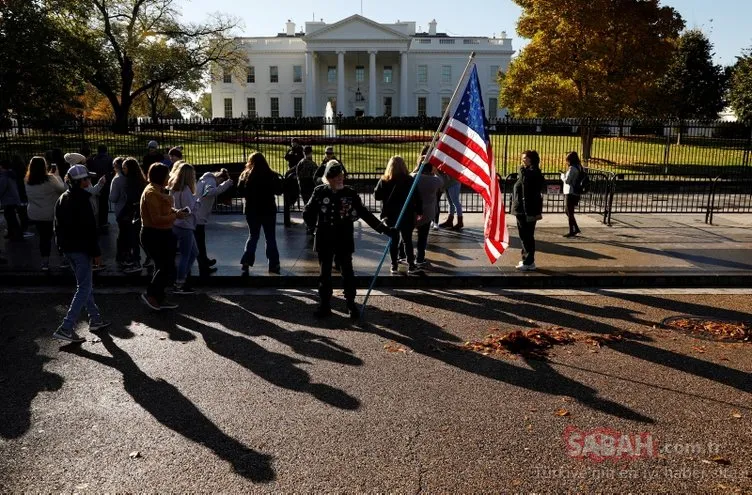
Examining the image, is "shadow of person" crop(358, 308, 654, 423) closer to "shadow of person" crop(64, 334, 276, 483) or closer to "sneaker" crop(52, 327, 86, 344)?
"shadow of person" crop(64, 334, 276, 483)

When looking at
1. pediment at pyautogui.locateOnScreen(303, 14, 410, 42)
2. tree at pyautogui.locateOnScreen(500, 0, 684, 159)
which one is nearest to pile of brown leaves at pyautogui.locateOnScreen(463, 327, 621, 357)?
tree at pyautogui.locateOnScreen(500, 0, 684, 159)

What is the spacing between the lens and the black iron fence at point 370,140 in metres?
18.5

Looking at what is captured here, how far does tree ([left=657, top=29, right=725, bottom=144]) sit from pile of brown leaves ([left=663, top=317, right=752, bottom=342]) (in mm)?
39046

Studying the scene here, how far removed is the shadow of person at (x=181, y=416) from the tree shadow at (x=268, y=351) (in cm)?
81

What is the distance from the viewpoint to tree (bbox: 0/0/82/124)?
20469 mm

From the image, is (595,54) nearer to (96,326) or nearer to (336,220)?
(336,220)

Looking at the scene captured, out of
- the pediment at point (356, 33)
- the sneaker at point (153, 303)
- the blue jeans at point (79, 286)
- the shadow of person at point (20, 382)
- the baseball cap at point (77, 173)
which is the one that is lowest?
the shadow of person at point (20, 382)

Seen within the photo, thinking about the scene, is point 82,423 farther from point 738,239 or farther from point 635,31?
point 635,31

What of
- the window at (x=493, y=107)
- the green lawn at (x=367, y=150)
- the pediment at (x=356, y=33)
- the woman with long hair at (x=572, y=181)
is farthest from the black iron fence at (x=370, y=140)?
the pediment at (x=356, y=33)

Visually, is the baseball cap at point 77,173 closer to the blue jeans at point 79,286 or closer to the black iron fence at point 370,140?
the blue jeans at point 79,286

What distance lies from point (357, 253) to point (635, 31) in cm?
2102

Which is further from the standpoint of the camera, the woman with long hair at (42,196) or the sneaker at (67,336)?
the woman with long hair at (42,196)

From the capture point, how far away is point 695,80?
140ft

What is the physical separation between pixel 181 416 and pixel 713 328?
19.0 feet
